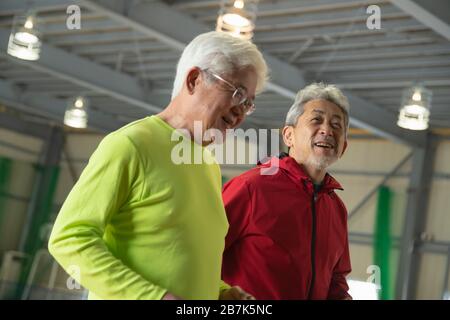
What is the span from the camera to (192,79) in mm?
1664

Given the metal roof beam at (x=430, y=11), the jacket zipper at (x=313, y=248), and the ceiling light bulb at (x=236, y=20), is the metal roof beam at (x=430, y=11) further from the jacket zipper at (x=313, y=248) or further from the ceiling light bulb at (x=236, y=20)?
the jacket zipper at (x=313, y=248)

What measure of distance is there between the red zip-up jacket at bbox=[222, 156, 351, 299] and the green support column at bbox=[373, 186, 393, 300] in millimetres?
9235

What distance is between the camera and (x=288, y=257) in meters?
2.27

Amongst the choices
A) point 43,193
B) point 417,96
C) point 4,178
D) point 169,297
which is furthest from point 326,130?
point 43,193

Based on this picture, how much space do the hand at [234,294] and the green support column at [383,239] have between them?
10056 mm

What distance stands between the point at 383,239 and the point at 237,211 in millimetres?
9734

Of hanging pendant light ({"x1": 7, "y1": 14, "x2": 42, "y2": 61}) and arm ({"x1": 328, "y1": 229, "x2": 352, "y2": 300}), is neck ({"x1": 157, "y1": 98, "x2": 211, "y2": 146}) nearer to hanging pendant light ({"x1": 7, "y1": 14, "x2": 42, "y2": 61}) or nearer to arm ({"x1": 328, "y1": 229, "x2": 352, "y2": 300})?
arm ({"x1": 328, "y1": 229, "x2": 352, "y2": 300})

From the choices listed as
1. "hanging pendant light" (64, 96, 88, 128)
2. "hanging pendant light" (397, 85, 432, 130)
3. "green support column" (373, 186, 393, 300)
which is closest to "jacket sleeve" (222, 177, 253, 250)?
"hanging pendant light" (397, 85, 432, 130)

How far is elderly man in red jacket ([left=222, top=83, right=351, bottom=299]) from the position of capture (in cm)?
226

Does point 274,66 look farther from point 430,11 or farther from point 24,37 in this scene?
point 430,11

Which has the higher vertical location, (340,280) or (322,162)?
(322,162)
